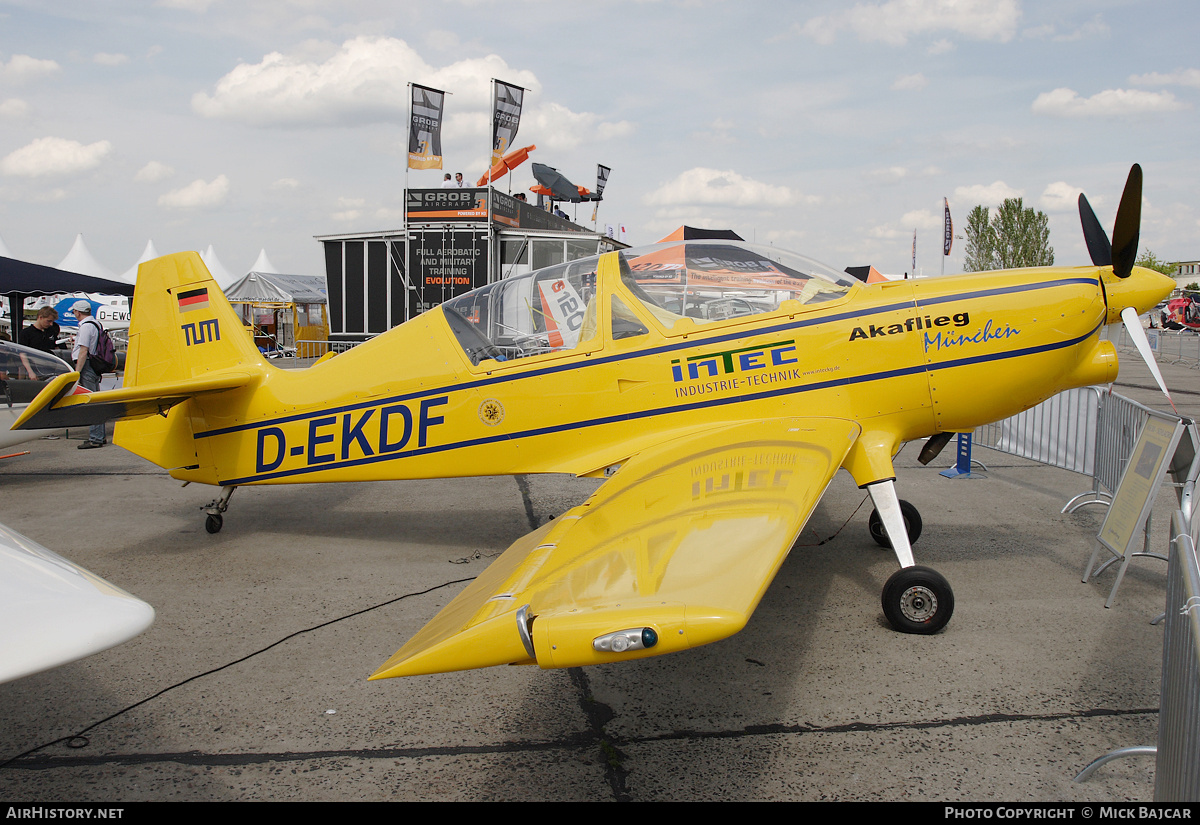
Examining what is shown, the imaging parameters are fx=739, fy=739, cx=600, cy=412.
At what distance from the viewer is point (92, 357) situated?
11.2 m

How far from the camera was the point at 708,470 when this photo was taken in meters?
3.67

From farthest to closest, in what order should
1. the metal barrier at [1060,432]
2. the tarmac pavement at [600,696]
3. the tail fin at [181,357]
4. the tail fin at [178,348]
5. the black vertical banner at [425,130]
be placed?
the black vertical banner at [425,130] → the metal barrier at [1060,432] → the tail fin at [178,348] → the tail fin at [181,357] → the tarmac pavement at [600,696]

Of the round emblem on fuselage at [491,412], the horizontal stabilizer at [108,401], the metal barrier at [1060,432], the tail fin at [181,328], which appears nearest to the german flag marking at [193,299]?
the tail fin at [181,328]

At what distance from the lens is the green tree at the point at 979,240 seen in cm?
5312

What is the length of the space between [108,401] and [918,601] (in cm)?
515

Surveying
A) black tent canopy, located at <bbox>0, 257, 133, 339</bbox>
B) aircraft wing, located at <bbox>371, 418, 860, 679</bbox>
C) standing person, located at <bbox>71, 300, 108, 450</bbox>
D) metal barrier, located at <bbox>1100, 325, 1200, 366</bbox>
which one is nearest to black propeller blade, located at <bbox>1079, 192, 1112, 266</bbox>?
aircraft wing, located at <bbox>371, 418, 860, 679</bbox>

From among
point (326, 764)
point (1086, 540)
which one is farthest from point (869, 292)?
point (326, 764)

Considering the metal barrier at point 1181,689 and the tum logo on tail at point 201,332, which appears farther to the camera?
the tum logo on tail at point 201,332

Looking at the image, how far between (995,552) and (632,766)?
3906 millimetres

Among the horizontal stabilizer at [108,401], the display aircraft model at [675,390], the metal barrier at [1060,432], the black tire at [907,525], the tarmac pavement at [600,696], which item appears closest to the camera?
the tarmac pavement at [600,696]

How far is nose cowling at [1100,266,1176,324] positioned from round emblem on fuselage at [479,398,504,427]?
3.83 meters

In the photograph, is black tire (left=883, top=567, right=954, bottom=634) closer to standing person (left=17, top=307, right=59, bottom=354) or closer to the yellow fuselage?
the yellow fuselage

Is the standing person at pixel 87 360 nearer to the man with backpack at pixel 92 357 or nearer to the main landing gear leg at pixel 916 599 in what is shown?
the man with backpack at pixel 92 357

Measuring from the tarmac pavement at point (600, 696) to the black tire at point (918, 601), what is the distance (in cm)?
8
